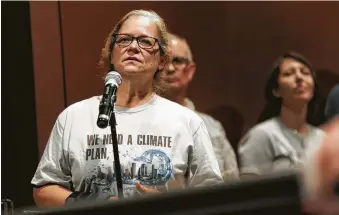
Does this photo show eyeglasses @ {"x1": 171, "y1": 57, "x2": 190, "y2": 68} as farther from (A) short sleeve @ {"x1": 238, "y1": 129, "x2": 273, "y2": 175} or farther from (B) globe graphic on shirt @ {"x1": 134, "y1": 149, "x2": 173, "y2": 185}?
(B) globe graphic on shirt @ {"x1": 134, "y1": 149, "x2": 173, "y2": 185}

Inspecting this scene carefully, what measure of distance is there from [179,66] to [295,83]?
49 centimetres

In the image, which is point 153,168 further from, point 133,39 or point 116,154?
point 133,39

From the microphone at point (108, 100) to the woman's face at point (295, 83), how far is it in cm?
124

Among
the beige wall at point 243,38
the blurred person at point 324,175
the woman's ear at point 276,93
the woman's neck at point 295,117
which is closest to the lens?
the blurred person at point 324,175

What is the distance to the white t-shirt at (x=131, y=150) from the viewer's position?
1.57 metres

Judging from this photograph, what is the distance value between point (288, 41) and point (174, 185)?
1.49 metres

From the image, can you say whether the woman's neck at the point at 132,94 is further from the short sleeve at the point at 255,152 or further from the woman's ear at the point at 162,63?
the short sleeve at the point at 255,152

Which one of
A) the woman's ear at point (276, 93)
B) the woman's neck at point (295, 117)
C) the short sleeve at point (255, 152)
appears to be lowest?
Answer: the short sleeve at point (255, 152)

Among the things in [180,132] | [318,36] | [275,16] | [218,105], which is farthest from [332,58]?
[180,132]

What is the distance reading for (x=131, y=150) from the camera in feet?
5.16

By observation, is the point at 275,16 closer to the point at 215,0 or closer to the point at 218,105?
the point at 215,0

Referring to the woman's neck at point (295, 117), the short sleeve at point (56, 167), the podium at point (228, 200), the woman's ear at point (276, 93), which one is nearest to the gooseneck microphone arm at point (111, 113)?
the short sleeve at point (56, 167)

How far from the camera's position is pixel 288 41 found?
2.88m

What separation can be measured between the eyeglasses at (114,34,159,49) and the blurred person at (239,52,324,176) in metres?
0.78
